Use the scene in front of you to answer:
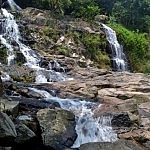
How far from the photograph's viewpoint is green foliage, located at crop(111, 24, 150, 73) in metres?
32.9

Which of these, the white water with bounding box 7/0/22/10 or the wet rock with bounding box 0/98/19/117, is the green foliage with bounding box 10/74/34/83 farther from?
the white water with bounding box 7/0/22/10

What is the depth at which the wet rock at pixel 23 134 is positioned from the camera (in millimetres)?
10446

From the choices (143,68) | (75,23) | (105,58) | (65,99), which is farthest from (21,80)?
(143,68)

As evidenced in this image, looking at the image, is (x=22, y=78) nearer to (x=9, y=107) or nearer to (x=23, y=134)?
(x=9, y=107)

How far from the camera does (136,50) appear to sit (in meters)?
34.2

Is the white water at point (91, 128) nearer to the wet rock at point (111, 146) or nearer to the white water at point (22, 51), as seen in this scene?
the wet rock at point (111, 146)

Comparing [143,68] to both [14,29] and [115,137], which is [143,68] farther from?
[115,137]

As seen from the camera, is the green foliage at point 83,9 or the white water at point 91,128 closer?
the white water at point 91,128

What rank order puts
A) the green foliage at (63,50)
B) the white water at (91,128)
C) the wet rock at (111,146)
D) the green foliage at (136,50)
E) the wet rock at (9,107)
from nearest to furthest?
the wet rock at (111,146) → the wet rock at (9,107) → the white water at (91,128) → the green foliage at (63,50) → the green foliage at (136,50)

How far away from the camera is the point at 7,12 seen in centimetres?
2959

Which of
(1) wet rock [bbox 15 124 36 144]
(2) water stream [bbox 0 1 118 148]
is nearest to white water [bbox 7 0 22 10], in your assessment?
(2) water stream [bbox 0 1 118 148]

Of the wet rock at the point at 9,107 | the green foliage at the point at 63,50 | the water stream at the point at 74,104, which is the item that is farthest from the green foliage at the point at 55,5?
the wet rock at the point at 9,107

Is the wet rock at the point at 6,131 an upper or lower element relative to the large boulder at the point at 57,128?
upper

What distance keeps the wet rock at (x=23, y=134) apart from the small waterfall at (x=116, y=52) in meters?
19.2
